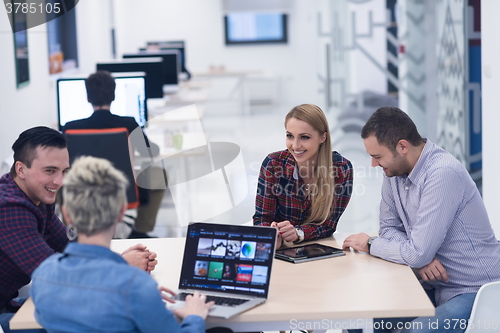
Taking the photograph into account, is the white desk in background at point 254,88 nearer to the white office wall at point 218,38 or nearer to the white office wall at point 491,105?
the white office wall at point 218,38

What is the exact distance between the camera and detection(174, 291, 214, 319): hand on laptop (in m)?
1.66

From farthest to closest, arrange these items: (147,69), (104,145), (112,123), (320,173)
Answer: (147,69) → (112,123) → (104,145) → (320,173)

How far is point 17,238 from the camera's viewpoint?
191 centimetres

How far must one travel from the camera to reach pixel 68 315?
1423 mm

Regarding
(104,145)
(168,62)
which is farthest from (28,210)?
(168,62)

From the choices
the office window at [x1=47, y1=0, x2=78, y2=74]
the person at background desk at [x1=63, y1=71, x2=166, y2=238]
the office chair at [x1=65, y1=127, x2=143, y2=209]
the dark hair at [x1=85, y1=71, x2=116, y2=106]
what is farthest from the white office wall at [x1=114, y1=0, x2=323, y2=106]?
the office chair at [x1=65, y1=127, x2=143, y2=209]

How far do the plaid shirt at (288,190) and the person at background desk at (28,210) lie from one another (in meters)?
0.63

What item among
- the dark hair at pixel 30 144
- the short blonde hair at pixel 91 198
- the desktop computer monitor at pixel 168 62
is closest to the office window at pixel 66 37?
the desktop computer monitor at pixel 168 62

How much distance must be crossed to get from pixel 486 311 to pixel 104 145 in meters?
2.48

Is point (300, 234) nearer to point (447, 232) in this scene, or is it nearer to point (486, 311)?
point (447, 232)

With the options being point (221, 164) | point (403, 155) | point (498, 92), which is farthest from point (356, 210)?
point (403, 155)

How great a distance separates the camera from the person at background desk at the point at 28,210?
75.2 inches

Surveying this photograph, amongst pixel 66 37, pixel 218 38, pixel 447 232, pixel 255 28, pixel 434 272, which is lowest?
pixel 434 272

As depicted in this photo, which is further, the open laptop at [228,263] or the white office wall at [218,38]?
the white office wall at [218,38]
